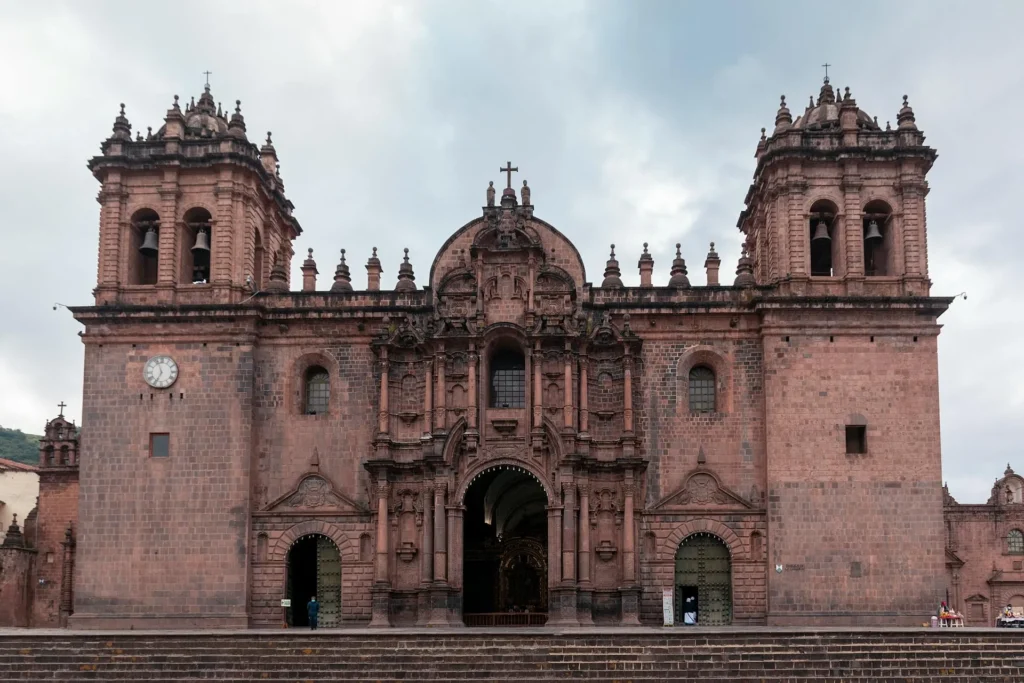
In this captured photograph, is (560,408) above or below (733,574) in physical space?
above

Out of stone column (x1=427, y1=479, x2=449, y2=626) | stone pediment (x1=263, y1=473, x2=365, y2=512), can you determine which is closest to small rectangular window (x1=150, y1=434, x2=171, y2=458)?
stone pediment (x1=263, y1=473, x2=365, y2=512)

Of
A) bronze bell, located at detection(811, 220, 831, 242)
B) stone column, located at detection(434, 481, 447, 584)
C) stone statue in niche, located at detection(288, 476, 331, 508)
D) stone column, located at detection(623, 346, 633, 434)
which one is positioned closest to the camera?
stone column, located at detection(434, 481, 447, 584)

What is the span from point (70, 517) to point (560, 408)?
23.4m

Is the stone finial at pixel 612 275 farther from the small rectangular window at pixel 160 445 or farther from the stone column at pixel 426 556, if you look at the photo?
the small rectangular window at pixel 160 445

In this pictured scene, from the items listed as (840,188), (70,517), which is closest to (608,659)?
(840,188)

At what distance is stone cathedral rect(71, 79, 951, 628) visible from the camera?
36.1 m

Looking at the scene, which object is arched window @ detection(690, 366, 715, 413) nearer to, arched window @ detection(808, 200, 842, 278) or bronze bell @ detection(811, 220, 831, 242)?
arched window @ detection(808, 200, 842, 278)

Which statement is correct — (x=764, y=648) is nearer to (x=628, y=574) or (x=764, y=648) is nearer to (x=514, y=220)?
(x=628, y=574)

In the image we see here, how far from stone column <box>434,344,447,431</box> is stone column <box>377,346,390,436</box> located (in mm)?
1628

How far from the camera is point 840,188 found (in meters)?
38.4

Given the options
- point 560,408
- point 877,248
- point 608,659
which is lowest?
point 608,659

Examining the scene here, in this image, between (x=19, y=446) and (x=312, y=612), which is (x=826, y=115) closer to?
(x=312, y=612)

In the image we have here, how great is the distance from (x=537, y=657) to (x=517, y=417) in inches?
408

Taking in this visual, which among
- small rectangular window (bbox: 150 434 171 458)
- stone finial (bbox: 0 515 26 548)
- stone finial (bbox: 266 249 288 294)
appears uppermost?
stone finial (bbox: 266 249 288 294)
